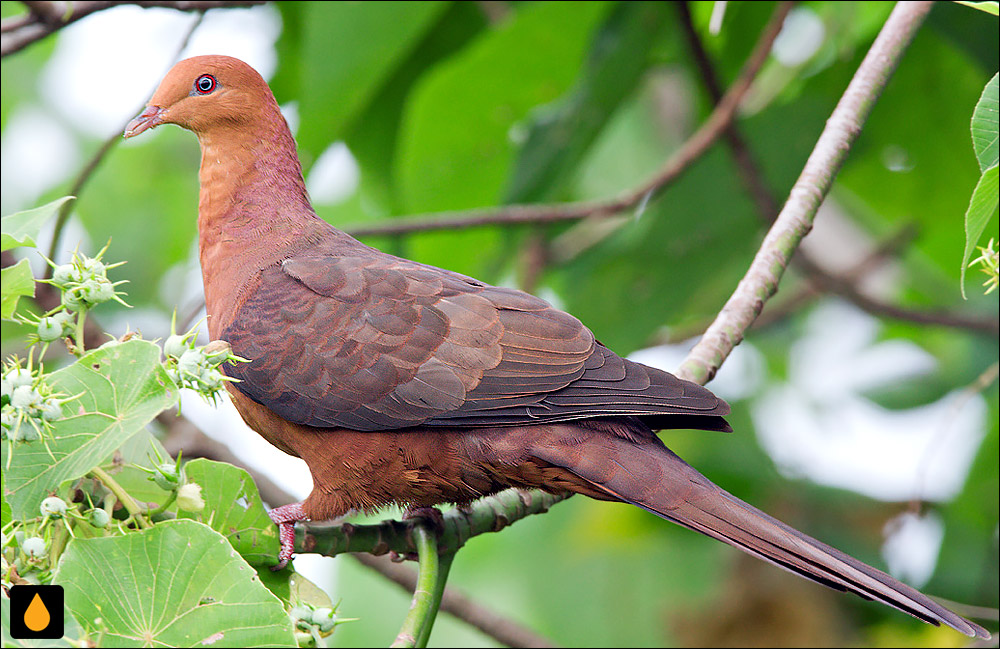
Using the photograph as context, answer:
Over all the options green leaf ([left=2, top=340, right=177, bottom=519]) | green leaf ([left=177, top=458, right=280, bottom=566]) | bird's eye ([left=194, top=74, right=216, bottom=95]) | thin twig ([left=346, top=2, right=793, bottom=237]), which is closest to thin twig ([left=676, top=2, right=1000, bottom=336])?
thin twig ([left=346, top=2, right=793, bottom=237])

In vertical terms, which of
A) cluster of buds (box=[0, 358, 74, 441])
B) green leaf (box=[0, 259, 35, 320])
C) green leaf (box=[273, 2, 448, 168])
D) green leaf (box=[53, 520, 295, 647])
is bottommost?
green leaf (box=[53, 520, 295, 647])

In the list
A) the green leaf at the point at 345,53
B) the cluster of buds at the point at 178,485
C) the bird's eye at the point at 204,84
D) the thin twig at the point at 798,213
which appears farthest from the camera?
the green leaf at the point at 345,53

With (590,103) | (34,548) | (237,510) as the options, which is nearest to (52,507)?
(34,548)

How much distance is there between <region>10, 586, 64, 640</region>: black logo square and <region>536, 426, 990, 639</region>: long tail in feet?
4.36

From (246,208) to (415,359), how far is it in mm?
789

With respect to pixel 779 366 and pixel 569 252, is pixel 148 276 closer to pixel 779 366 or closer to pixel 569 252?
pixel 569 252

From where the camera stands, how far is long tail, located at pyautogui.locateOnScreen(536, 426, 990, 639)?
2.01 metres

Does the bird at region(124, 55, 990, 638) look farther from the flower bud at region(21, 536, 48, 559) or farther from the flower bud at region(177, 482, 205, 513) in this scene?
the flower bud at region(21, 536, 48, 559)

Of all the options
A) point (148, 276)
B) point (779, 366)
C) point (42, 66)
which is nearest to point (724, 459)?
point (779, 366)

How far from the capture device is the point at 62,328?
5.05ft

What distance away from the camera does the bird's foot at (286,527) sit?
205 centimetres

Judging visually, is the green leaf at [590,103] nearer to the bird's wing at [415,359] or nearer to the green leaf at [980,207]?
the bird's wing at [415,359]

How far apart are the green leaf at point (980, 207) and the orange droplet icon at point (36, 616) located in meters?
1.78

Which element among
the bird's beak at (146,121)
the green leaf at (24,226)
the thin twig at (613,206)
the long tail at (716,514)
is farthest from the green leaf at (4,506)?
the thin twig at (613,206)
